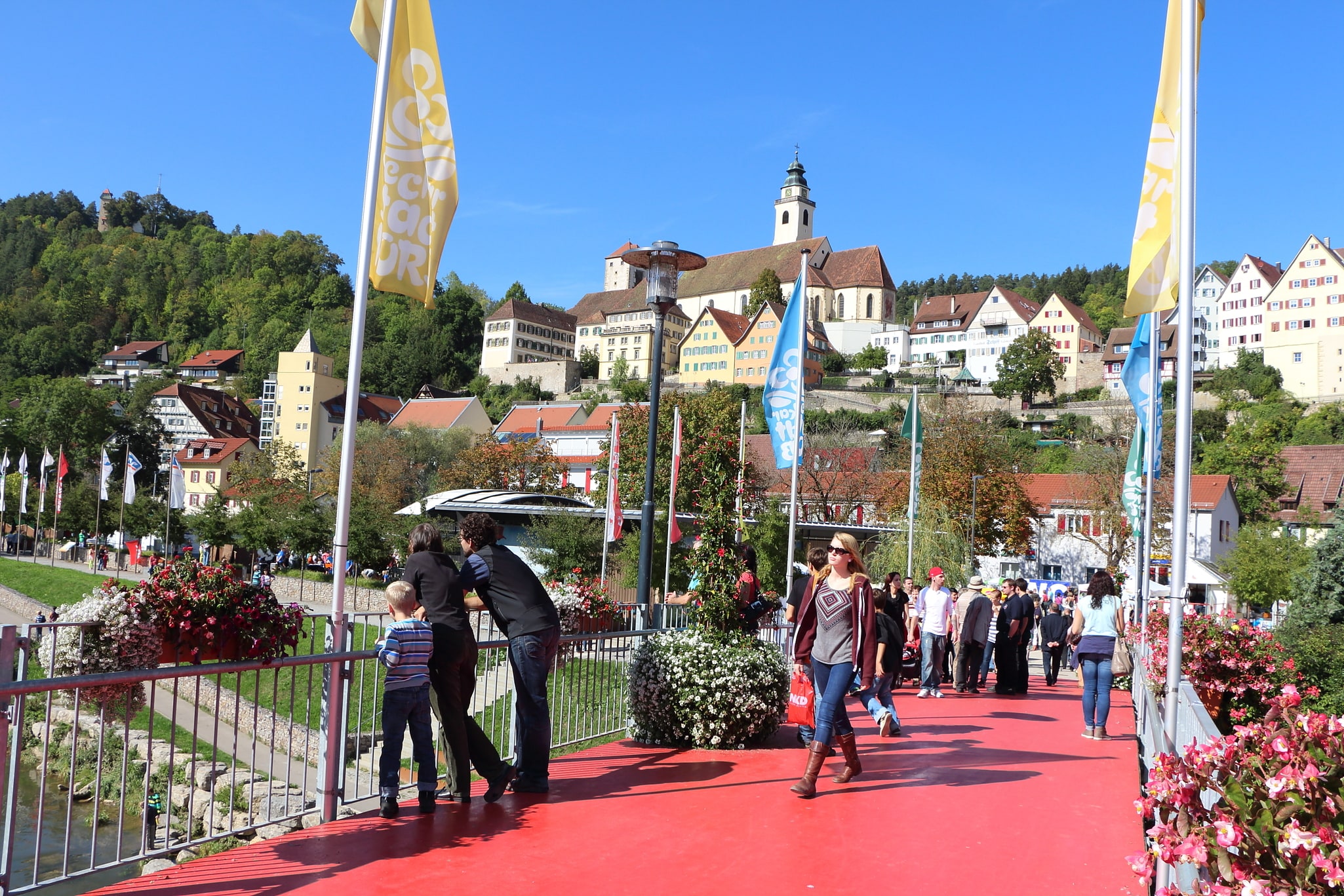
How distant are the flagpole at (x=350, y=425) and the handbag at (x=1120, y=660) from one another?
299 inches

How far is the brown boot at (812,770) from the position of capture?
7.20 meters

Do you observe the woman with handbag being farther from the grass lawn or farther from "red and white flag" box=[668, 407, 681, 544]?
the grass lawn

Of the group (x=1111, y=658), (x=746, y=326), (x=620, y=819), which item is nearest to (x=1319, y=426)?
(x=746, y=326)

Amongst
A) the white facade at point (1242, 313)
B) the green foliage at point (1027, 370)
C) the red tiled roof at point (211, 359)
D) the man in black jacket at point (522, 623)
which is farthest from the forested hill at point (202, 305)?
the man in black jacket at point (522, 623)

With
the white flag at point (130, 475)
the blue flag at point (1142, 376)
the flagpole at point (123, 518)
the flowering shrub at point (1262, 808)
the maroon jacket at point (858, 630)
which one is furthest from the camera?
the white flag at point (130, 475)

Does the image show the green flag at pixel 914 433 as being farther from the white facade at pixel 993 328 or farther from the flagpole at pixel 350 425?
the white facade at pixel 993 328

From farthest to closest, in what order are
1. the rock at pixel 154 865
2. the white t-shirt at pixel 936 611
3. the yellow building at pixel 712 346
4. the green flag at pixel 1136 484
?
the yellow building at pixel 712 346
the green flag at pixel 1136 484
the white t-shirt at pixel 936 611
the rock at pixel 154 865

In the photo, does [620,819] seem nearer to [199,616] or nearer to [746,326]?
[199,616]

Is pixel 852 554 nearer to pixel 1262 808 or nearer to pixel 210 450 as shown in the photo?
pixel 1262 808

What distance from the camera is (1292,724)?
132 inches

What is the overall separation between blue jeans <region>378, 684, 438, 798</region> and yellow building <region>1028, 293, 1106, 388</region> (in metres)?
112

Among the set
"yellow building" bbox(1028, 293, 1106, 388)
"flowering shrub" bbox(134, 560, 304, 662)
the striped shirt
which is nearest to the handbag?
the striped shirt

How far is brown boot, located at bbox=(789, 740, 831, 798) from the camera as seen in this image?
7199mm

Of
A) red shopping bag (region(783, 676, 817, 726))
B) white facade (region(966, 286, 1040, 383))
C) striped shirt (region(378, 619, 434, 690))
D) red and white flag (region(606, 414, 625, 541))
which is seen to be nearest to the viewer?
striped shirt (region(378, 619, 434, 690))
